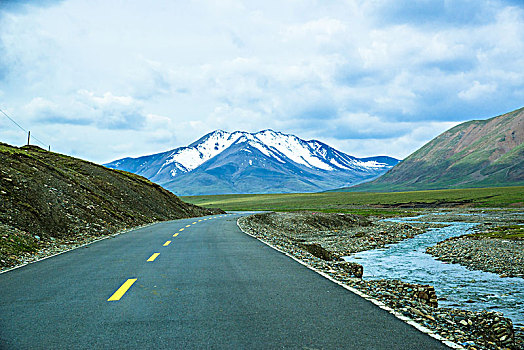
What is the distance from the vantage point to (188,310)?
7594 millimetres

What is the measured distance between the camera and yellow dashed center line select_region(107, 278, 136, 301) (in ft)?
28.2

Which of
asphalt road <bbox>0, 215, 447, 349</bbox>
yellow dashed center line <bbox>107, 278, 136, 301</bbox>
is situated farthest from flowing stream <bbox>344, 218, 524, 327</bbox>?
yellow dashed center line <bbox>107, 278, 136, 301</bbox>

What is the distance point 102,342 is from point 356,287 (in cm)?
620

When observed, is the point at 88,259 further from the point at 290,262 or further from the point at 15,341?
the point at 15,341

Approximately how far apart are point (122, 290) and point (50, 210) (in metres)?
17.3

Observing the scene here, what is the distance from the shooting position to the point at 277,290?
366 inches

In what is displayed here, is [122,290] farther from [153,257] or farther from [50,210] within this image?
[50,210]

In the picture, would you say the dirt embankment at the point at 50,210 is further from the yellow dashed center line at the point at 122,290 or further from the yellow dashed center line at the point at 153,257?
the yellow dashed center line at the point at 122,290

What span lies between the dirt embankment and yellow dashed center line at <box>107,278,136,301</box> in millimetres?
5506

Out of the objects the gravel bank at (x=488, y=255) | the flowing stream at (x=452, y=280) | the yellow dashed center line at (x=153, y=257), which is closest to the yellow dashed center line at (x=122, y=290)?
the yellow dashed center line at (x=153, y=257)

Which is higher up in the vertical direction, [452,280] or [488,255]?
[452,280]

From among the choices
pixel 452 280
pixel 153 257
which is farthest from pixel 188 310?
pixel 452 280

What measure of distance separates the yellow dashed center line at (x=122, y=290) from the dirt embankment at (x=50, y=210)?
5506mm

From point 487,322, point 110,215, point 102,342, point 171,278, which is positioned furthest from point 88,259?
point 110,215
